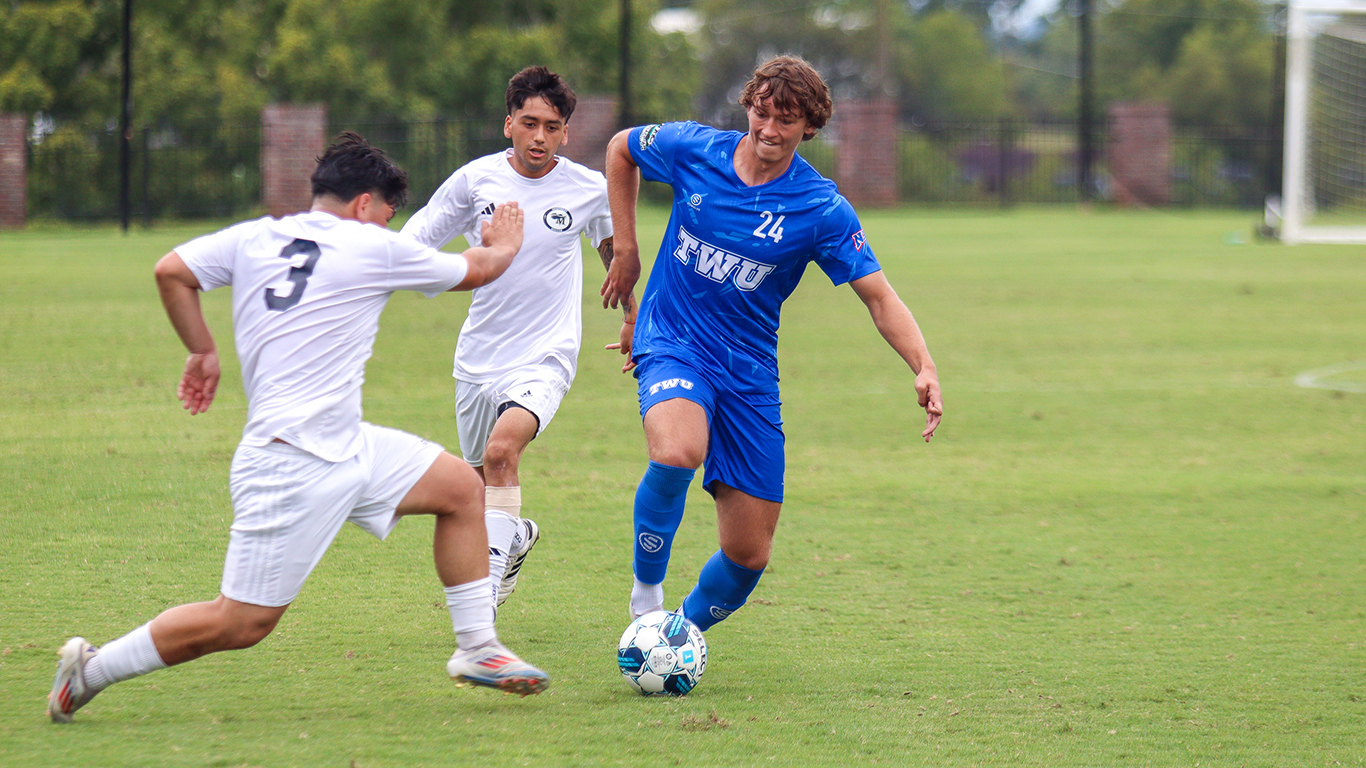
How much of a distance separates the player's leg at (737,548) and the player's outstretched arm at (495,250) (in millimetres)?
1226

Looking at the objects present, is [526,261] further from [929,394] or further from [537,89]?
[929,394]

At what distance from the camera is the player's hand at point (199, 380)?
12.9ft

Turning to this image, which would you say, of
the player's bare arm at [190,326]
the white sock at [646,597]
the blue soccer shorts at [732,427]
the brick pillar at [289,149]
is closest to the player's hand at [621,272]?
the blue soccer shorts at [732,427]

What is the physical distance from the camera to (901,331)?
4.68 metres

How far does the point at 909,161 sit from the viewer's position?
147ft

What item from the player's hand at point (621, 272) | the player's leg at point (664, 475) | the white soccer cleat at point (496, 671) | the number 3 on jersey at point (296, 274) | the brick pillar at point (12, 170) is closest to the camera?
the number 3 on jersey at point (296, 274)

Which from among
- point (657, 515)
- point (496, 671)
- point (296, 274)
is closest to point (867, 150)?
point (657, 515)

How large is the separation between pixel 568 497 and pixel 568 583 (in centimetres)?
160

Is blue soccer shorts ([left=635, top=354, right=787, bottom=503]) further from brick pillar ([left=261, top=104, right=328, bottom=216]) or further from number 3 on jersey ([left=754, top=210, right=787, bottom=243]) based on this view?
brick pillar ([left=261, top=104, right=328, bottom=216])

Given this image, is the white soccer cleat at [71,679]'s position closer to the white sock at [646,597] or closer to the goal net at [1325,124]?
the white sock at [646,597]

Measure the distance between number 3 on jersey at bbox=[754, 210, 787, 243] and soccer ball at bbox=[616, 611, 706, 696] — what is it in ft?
4.70

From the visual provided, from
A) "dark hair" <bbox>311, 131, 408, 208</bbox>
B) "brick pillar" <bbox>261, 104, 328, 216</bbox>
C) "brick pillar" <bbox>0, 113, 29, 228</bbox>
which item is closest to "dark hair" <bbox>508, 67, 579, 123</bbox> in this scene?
"dark hair" <bbox>311, 131, 408, 208</bbox>

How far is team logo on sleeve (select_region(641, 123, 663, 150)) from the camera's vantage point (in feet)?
17.0

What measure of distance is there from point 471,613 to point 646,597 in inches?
35.3
